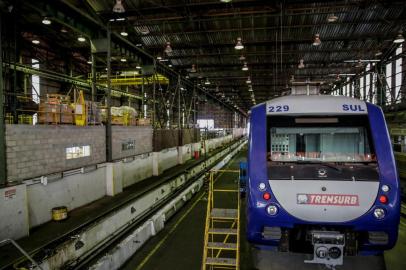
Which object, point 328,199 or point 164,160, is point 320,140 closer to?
point 328,199

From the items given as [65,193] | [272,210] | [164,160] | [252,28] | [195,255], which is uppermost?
[252,28]

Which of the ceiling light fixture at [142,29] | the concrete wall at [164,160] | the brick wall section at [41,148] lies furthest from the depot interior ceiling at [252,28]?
the concrete wall at [164,160]

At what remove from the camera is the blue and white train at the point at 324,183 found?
12.8 ft

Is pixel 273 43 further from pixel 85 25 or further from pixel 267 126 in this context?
pixel 267 126

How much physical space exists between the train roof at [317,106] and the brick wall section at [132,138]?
33.3 ft

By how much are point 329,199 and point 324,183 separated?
0.22m

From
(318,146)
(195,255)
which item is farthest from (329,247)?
(195,255)

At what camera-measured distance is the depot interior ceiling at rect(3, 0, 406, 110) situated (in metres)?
12.8

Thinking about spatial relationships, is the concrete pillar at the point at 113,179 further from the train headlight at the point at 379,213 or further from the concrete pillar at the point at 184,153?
the train headlight at the point at 379,213

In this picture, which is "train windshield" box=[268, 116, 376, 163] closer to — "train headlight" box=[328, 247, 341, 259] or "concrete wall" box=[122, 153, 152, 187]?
"train headlight" box=[328, 247, 341, 259]

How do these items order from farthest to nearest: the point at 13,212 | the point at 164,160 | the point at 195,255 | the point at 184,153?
1. the point at 184,153
2. the point at 164,160
3. the point at 13,212
4. the point at 195,255

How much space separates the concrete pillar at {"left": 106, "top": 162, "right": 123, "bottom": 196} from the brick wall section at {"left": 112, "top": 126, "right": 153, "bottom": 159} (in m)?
1.24

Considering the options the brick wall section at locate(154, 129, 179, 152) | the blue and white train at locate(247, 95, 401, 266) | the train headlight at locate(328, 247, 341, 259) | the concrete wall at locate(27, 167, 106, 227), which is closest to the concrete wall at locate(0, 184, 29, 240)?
the concrete wall at locate(27, 167, 106, 227)

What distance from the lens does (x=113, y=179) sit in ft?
39.3
